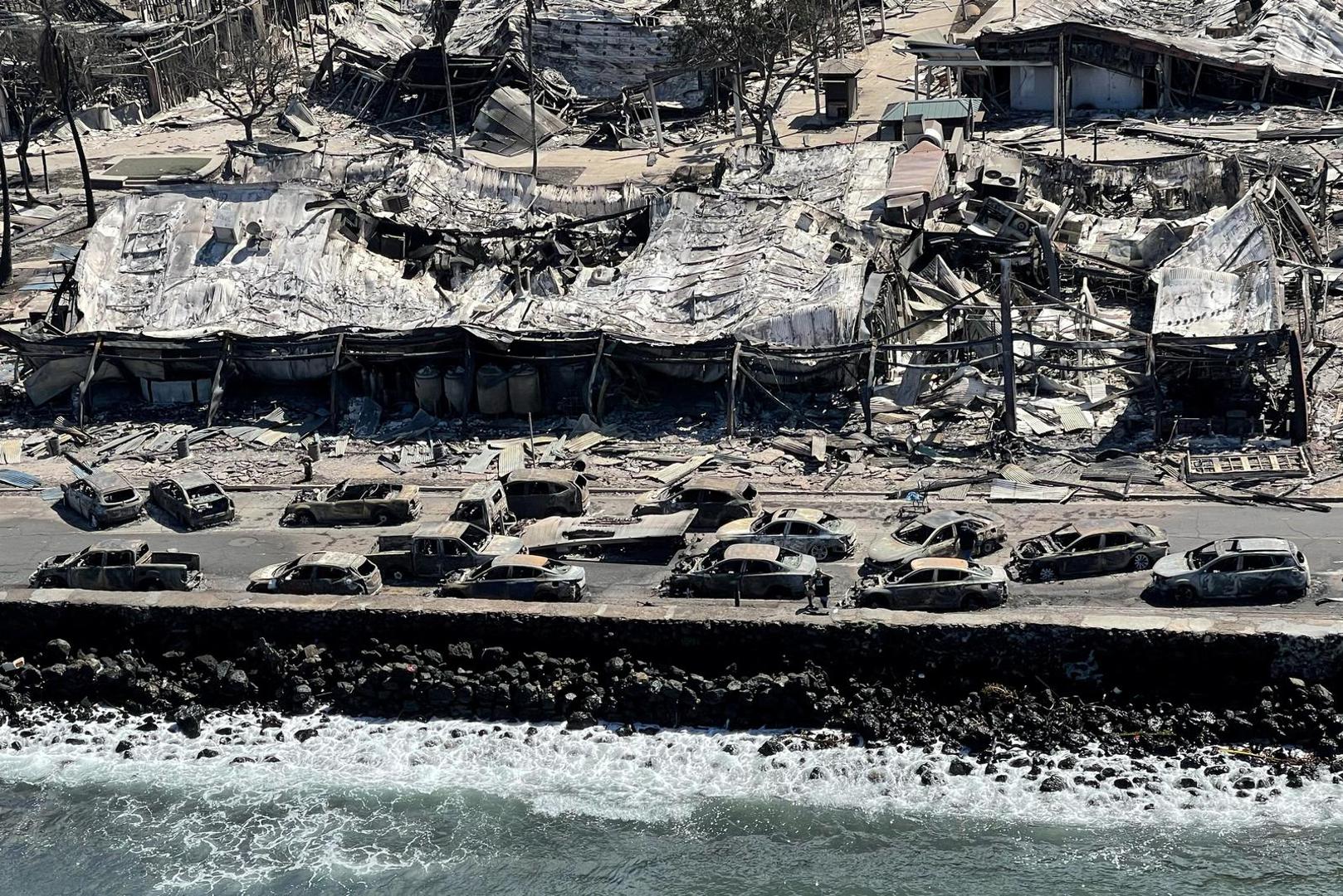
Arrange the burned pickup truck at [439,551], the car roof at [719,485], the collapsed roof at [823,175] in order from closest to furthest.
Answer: the burned pickup truck at [439,551]
the car roof at [719,485]
the collapsed roof at [823,175]

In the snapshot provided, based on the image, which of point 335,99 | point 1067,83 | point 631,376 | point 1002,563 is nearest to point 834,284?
point 631,376

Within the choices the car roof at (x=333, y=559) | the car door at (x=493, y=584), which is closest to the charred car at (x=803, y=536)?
the car door at (x=493, y=584)

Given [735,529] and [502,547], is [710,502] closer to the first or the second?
[735,529]

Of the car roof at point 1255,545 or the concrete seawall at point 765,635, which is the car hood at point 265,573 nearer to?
the concrete seawall at point 765,635

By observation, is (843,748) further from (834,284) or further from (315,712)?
(834,284)

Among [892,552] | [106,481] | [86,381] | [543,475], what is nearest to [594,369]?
[543,475]

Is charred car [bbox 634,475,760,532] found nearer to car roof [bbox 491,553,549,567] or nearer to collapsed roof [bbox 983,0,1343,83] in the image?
car roof [bbox 491,553,549,567]
